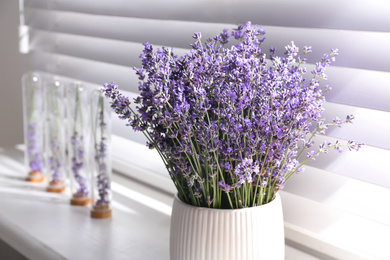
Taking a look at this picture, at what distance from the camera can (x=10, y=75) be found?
210cm

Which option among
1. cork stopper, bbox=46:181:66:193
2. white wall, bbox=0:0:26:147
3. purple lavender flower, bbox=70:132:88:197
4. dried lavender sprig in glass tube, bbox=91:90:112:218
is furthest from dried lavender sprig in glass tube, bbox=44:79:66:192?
white wall, bbox=0:0:26:147

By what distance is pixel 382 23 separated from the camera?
0.86m

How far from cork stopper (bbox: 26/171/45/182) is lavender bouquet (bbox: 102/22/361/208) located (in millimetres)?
822

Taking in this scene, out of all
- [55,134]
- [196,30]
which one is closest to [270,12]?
[196,30]

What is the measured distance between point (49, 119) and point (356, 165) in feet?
2.99

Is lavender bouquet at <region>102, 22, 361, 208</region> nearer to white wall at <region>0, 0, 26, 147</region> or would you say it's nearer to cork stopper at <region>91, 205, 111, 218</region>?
cork stopper at <region>91, 205, 111, 218</region>

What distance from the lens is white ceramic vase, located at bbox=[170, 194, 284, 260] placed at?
2.61ft

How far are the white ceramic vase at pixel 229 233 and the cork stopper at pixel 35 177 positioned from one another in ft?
2.75

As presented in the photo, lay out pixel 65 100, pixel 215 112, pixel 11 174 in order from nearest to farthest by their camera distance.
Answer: pixel 215 112 → pixel 65 100 → pixel 11 174

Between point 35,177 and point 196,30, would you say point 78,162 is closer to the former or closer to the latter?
point 35,177

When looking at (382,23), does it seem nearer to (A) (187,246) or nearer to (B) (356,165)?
(B) (356,165)

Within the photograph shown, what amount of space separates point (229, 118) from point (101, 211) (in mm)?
→ 640

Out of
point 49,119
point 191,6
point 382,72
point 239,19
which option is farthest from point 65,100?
point 382,72

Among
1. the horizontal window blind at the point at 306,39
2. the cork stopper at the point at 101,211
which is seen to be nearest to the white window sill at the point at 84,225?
the cork stopper at the point at 101,211
